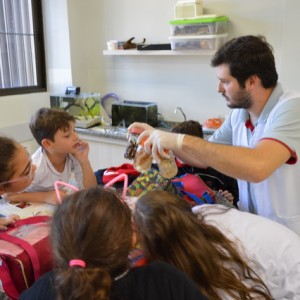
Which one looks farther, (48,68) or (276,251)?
(48,68)

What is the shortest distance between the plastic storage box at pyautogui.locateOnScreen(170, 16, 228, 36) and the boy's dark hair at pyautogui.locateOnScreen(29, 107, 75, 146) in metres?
1.25

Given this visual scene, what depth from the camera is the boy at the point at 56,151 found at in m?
1.64

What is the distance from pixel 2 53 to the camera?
3.01 metres

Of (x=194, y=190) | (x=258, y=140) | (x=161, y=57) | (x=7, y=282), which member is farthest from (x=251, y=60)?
(x=161, y=57)

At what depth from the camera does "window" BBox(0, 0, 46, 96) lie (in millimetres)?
3010

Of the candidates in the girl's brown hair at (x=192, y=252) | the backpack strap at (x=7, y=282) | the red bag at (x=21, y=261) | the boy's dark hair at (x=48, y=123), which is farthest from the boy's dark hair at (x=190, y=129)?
the backpack strap at (x=7, y=282)

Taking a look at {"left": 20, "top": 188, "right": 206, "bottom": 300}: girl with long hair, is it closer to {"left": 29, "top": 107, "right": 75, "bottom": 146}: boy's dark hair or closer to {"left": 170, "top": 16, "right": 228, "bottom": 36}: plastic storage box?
{"left": 29, "top": 107, "right": 75, "bottom": 146}: boy's dark hair

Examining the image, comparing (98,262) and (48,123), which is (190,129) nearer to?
(48,123)

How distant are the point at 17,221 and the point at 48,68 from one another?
2505 mm

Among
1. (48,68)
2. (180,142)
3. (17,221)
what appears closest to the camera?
(17,221)

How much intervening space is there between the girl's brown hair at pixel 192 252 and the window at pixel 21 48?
2521 mm

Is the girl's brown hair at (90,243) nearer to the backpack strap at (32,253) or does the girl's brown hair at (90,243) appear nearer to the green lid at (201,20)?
the backpack strap at (32,253)

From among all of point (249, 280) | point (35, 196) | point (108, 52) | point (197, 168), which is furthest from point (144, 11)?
point (249, 280)

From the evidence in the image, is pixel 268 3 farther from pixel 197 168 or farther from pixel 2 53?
pixel 2 53
